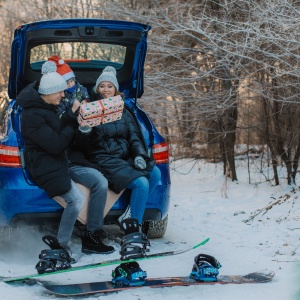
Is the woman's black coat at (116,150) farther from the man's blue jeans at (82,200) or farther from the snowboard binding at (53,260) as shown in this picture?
the snowboard binding at (53,260)

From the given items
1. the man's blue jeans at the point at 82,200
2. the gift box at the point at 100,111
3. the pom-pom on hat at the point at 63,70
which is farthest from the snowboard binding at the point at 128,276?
the pom-pom on hat at the point at 63,70

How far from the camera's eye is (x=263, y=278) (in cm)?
439

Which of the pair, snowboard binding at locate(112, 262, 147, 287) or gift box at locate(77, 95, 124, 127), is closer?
snowboard binding at locate(112, 262, 147, 287)

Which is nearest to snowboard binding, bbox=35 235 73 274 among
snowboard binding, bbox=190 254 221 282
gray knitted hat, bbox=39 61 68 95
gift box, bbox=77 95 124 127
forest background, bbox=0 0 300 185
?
snowboard binding, bbox=190 254 221 282

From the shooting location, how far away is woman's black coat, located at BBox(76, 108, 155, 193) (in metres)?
5.14

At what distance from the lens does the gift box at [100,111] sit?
194 inches

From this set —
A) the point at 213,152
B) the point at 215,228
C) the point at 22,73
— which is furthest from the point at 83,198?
the point at 213,152

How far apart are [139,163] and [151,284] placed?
131 centimetres

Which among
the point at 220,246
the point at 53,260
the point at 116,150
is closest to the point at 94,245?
the point at 53,260

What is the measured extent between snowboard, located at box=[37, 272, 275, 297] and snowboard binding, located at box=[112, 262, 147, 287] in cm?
4

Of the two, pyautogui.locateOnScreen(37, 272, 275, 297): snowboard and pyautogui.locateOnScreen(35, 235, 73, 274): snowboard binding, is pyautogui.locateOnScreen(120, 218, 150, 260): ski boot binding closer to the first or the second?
pyautogui.locateOnScreen(37, 272, 275, 297): snowboard

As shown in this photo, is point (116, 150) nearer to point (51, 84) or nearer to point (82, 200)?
point (82, 200)

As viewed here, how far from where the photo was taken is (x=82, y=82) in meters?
6.33

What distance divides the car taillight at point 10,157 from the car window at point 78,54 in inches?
52.0
